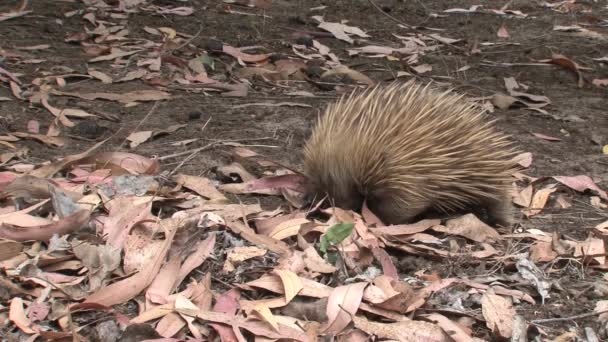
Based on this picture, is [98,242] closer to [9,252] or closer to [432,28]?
[9,252]

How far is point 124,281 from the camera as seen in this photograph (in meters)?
2.76

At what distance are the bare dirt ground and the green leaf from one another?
0.22 meters

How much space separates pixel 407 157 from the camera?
3.64 metres

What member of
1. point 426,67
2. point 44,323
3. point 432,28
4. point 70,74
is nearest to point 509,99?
point 426,67

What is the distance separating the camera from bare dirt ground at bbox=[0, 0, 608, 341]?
321 centimetres

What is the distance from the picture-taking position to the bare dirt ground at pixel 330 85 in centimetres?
321

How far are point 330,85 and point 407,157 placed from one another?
1992mm

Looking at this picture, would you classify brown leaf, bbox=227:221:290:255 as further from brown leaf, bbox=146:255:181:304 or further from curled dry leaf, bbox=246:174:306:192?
curled dry leaf, bbox=246:174:306:192

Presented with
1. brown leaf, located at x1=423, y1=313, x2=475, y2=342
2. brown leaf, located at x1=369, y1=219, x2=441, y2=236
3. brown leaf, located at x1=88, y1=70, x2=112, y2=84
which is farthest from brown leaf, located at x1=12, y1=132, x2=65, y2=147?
brown leaf, located at x1=423, y1=313, x2=475, y2=342

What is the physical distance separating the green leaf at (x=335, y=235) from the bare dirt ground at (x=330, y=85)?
225mm

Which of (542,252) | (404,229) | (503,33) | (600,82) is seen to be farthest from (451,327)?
(503,33)

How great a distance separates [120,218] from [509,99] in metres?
3.23

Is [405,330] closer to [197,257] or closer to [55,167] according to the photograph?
[197,257]

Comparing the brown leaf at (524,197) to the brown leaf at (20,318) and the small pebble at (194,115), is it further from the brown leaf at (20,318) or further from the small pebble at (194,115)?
the brown leaf at (20,318)
